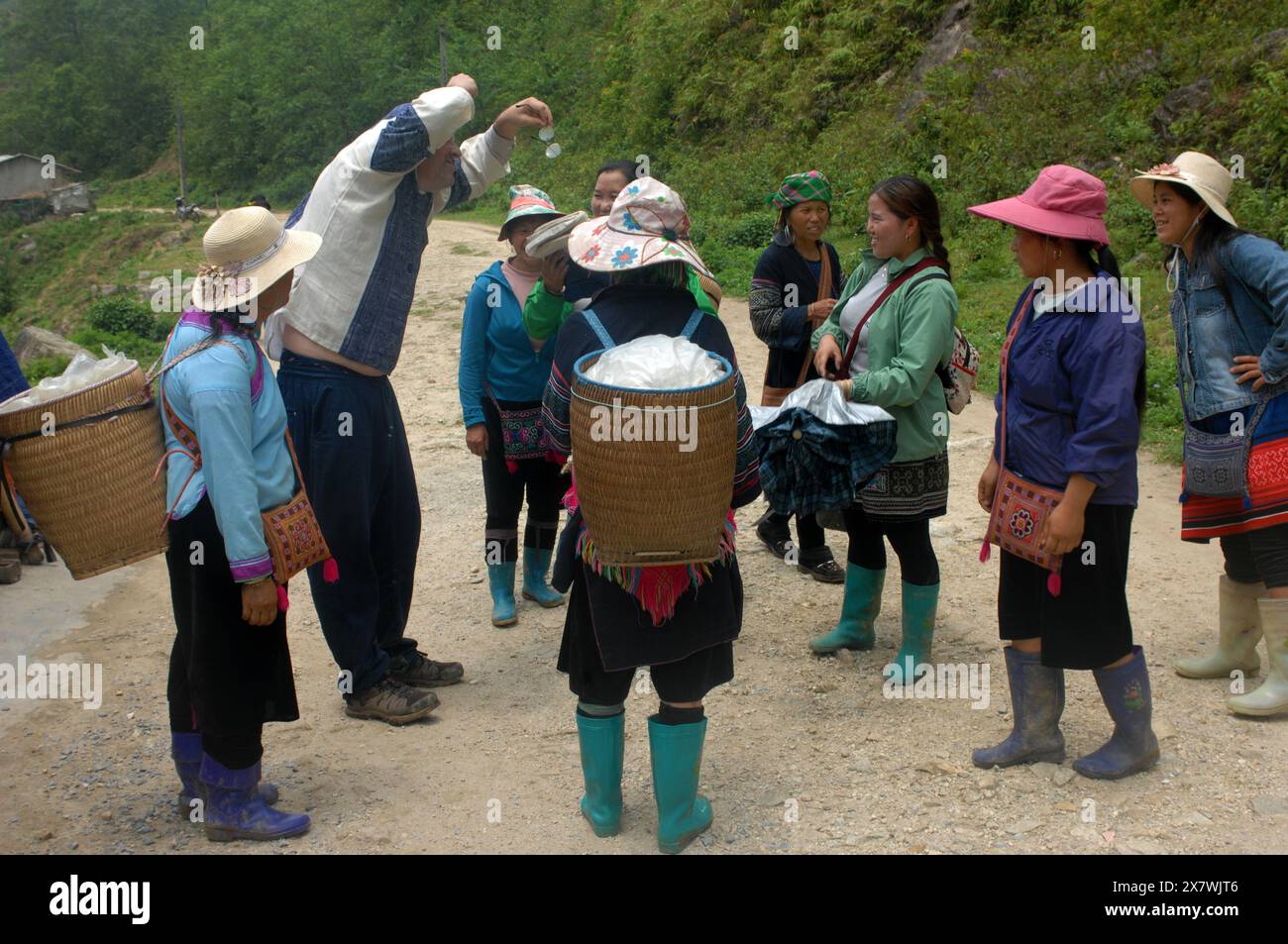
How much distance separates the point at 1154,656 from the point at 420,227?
11.4 feet

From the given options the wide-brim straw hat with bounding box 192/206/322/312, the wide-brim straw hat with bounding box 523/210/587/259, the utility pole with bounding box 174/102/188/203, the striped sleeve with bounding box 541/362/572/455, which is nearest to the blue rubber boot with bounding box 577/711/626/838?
the striped sleeve with bounding box 541/362/572/455

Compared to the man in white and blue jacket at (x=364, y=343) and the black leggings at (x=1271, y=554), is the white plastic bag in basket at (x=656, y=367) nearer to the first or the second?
the man in white and blue jacket at (x=364, y=343)

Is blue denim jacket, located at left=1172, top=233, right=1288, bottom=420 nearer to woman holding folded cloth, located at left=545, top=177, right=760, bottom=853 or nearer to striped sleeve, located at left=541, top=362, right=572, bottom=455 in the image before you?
woman holding folded cloth, located at left=545, top=177, right=760, bottom=853

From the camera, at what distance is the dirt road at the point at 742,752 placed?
Answer: 11.7ft

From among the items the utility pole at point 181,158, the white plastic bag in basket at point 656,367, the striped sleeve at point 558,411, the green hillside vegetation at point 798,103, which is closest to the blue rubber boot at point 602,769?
the striped sleeve at point 558,411

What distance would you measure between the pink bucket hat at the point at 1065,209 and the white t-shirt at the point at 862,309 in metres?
0.85

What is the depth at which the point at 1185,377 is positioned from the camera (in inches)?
167

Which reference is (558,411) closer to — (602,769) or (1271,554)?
(602,769)

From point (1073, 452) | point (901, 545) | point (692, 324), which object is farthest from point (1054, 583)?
point (692, 324)

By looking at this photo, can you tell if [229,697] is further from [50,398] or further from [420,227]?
[420,227]

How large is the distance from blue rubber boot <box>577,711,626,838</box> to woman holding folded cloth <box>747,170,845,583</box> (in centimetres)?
193

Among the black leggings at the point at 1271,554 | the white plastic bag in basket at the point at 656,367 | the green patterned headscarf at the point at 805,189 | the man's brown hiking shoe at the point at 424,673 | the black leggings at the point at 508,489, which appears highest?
the green patterned headscarf at the point at 805,189

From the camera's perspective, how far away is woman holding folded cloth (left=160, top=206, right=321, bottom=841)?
330cm

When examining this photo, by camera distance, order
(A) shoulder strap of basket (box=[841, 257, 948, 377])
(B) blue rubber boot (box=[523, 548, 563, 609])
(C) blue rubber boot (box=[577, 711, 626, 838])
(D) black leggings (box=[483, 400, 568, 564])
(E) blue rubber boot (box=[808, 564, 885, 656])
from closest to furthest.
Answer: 1. (C) blue rubber boot (box=[577, 711, 626, 838])
2. (A) shoulder strap of basket (box=[841, 257, 948, 377])
3. (E) blue rubber boot (box=[808, 564, 885, 656])
4. (D) black leggings (box=[483, 400, 568, 564])
5. (B) blue rubber boot (box=[523, 548, 563, 609])
